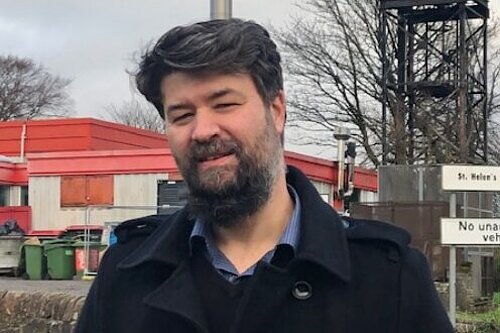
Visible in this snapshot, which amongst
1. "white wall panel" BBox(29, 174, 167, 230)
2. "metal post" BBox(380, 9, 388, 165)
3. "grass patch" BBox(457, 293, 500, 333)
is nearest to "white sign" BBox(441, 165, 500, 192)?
"grass patch" BBox(457, 293, 500, 333)

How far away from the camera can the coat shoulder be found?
260cm

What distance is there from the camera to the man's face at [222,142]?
261cm

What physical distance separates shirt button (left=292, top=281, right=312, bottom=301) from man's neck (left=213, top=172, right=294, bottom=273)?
15 centimetres

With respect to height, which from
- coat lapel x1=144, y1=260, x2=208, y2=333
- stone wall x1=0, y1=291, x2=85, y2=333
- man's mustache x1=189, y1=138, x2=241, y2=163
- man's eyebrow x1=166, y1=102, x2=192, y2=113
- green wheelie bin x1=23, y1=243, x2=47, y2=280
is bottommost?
green wheelie bin x1=23, y1=243, x2=47, y2=280

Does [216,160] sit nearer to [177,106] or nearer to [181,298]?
[177,106]

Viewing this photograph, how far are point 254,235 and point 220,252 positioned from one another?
0.32ft

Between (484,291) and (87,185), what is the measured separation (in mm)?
13149

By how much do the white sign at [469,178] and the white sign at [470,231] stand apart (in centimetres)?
29

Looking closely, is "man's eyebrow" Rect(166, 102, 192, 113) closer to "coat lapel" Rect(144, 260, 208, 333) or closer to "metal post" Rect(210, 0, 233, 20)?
"coat lapel" Rect(144, 260, 208, 333)

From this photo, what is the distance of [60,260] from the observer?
65.6 ft

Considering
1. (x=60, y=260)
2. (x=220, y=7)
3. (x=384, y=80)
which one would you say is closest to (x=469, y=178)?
(x=220, y=7)

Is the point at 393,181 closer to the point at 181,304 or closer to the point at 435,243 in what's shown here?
the point at 435,243

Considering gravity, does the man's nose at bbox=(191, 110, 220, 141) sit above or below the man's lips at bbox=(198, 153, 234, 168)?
above

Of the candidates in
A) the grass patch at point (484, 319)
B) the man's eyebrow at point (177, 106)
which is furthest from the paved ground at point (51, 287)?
the man's eyebrow at point (177, 106)
